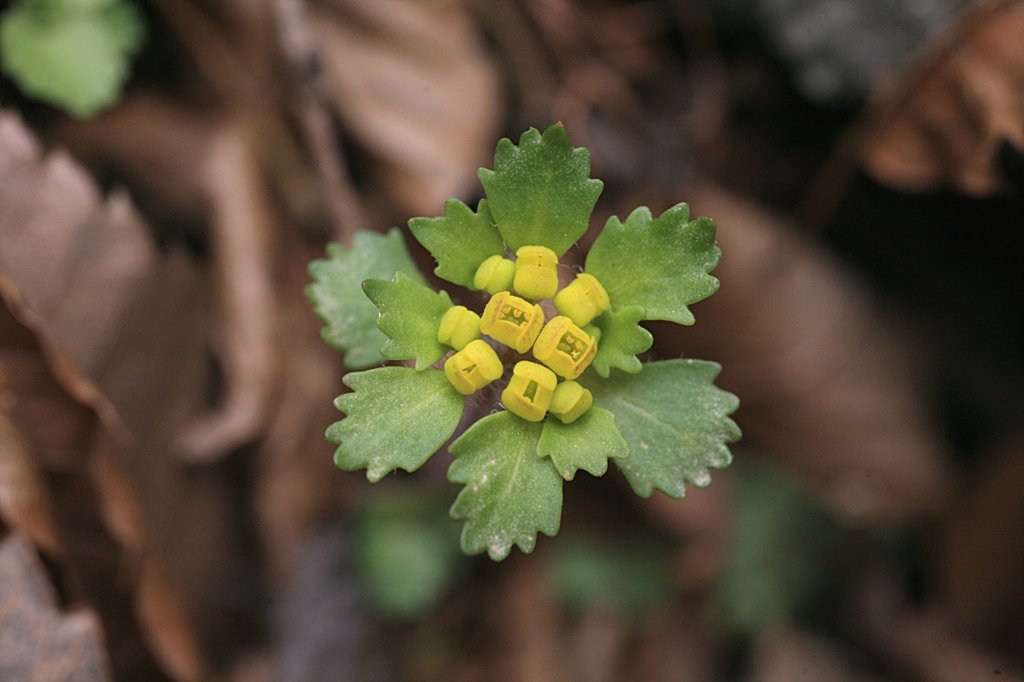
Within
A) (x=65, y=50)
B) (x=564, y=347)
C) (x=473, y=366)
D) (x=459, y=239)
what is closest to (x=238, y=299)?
(x=65, y=50)

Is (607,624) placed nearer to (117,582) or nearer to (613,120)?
(117,582)

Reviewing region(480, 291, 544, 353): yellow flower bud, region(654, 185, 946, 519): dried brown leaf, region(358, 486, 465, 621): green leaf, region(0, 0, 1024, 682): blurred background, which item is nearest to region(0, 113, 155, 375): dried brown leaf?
region(0, 0, 1024, 682): blurred background

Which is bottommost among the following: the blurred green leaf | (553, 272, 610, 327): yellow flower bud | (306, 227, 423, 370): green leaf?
the blurred green leaf

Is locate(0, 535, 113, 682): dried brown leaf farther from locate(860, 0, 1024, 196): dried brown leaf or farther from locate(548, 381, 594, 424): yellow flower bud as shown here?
locate(860, 0, 1024, 196): dried brown leaf

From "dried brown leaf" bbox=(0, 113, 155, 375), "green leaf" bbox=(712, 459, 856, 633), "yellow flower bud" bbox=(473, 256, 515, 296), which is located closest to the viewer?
"yellow flower bud" bbox=(473, 256, 515, 296)

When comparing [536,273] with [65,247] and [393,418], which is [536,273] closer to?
[393,418]

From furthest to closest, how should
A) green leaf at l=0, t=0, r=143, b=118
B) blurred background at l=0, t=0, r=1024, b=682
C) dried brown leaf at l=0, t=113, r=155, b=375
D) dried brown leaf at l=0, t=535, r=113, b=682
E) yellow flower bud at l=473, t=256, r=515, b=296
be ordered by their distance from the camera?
blurred background at l=0, t=0, r=1024, b=682 → green leaf at l=0, t=0, r=143, b=118 → dried brown leaf at l=0, t=113, r=155, b=375 → dried brown leaf at l=0, t=535, r=113, b=682 → yellow flower bud at l=473, t=256, r=515, b=296
